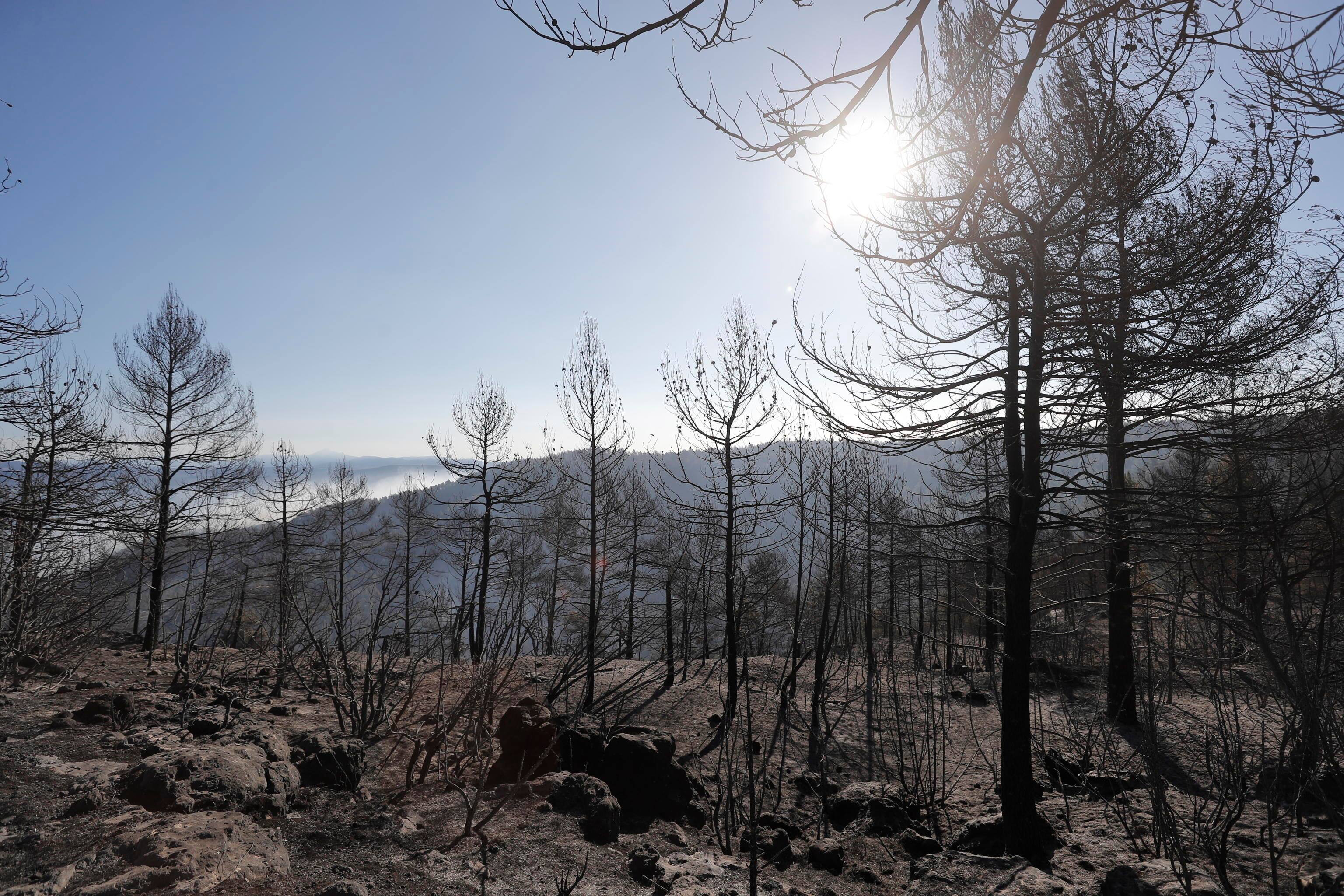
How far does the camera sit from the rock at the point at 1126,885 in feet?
13.7

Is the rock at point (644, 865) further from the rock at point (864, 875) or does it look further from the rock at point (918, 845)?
the rock at point (918, 845)

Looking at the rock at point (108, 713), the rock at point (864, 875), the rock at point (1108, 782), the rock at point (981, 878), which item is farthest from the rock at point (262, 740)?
the rock at point (1108, 782)

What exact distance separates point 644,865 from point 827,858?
2.17 metres

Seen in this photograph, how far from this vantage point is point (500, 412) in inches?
753

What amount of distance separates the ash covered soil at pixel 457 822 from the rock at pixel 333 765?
0.07 ft

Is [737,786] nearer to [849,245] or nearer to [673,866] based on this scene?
[673,866]

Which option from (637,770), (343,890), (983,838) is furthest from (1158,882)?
(343,890)

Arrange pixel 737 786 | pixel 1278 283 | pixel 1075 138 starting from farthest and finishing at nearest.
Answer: pixel 737 786, pixel 1278 283, pixel 1075 138

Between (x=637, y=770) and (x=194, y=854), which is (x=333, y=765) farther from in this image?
(x=637, y=770)

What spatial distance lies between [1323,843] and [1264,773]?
113 centimetres

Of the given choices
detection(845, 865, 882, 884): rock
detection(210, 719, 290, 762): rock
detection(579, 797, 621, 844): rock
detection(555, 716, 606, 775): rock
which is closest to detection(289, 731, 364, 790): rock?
detection(210, 719, 290, 762): rock

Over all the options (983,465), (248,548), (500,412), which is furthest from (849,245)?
(248,548)

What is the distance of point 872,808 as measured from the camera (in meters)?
7.71

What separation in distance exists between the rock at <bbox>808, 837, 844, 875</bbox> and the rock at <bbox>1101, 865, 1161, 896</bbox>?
101 inches
